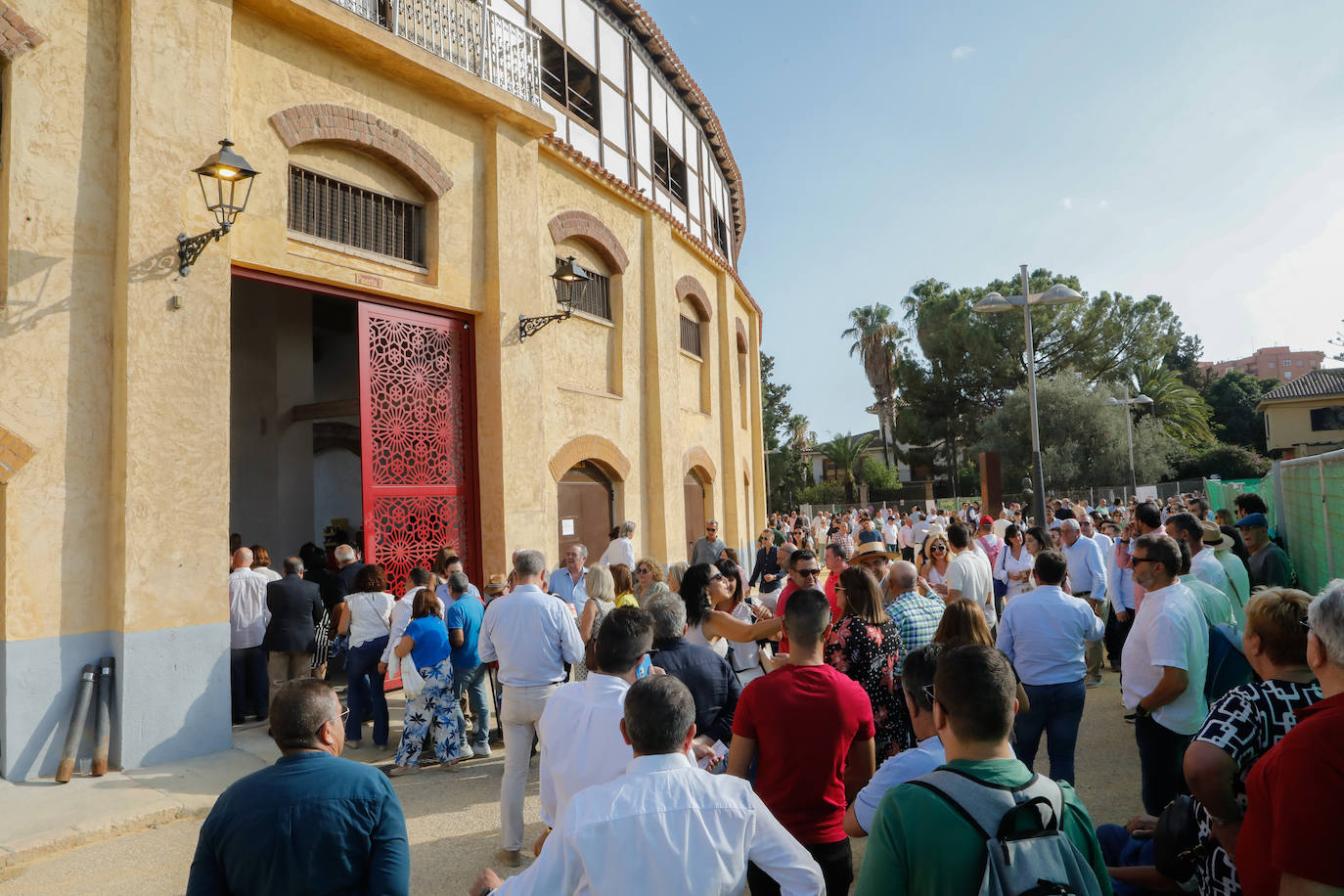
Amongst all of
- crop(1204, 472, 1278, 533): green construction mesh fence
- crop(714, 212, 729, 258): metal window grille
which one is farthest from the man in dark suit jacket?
crop(714, 212, 729, 258): metal window grille

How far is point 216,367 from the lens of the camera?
24.8 feet

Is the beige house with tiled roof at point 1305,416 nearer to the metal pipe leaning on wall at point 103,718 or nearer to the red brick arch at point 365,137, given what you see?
the red brick arch at point 365,137

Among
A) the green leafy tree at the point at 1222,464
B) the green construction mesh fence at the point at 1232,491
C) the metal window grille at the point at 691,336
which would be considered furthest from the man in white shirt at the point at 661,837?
the green leafy tree at the point at 1222,464

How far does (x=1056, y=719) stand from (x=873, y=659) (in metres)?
1.63

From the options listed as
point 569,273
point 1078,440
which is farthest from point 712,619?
point 1078,440

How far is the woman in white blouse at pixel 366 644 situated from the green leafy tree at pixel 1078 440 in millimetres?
37819

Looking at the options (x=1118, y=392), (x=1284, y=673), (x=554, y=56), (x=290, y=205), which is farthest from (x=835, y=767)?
(x=1118, y=392)

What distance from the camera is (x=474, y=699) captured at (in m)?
7.97

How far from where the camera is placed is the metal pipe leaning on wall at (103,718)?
6.63 m

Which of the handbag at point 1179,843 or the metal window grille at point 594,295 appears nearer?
the handbag at point 1179,843

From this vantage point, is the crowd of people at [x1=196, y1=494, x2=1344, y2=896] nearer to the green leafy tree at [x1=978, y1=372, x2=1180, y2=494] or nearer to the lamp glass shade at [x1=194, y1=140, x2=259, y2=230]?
the lamp glass shade at [x1=194, y1=140, x2=259, y2=230]

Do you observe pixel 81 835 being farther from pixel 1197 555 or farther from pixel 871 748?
pixel 1197 555

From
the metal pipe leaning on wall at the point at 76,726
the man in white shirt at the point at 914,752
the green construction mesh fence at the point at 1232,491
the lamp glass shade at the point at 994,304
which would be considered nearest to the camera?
the man in white shirt at the point at 914,752

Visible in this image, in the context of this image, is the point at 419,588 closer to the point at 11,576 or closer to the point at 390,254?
the point at 11,576
